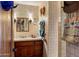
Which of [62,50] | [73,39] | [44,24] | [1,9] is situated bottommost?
[62,50]

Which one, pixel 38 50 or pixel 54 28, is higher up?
pixel 54 28

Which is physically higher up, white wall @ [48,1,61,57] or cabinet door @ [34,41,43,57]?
white wall @ [48,1,61,57]

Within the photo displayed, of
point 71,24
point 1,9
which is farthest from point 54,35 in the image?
point 1,9

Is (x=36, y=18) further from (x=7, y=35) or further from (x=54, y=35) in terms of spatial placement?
(x=7, y=35)

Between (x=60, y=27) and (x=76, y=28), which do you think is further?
(x=60, y=27)

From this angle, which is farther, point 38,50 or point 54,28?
point 38,50

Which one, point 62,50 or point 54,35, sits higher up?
point 54,35

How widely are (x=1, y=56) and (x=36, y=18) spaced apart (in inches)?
26.2

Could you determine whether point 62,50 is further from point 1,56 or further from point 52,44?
point 1,56

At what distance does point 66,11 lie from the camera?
1.18 m

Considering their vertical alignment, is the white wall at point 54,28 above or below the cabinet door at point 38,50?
above

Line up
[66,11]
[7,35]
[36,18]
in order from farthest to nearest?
[36,18]
[66,11]
[7,35]

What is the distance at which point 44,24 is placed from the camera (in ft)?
4.83

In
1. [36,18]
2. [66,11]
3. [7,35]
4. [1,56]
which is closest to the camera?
[1,56]
